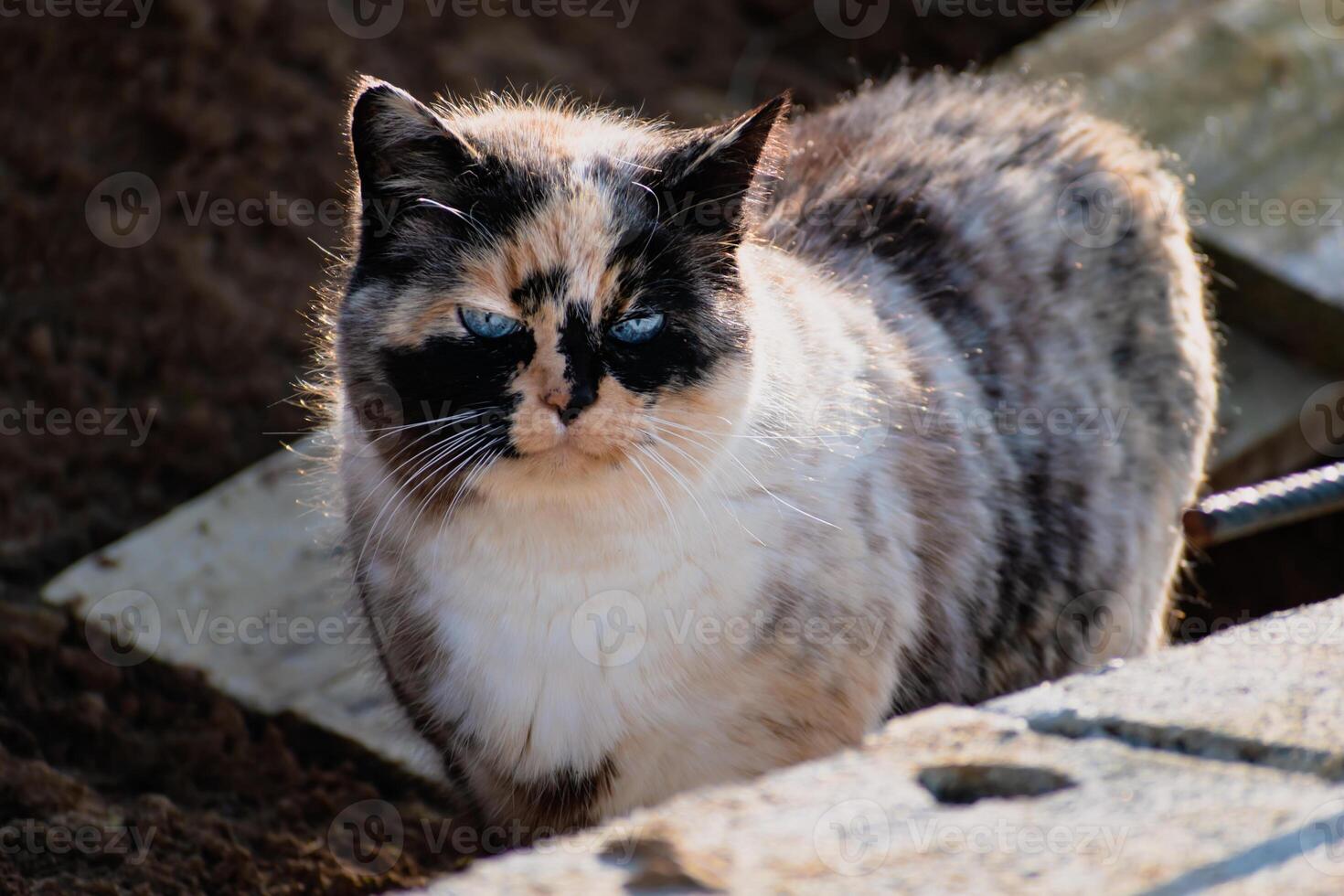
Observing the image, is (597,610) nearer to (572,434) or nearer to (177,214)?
(572,434)

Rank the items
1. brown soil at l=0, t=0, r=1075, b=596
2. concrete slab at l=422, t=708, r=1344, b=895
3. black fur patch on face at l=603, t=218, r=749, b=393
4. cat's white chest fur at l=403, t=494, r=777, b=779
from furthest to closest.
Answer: brown soil at l=0, t=0, r=1075, b=596 < cat's white chest fur at l=403, t=494, r=777, b=779 < black fur patch on face at l=603, t=218, r=749, b=393 < concrete slab at l=422, t=708, r=1344, b=895

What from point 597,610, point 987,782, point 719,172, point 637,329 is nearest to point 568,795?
point 597,610

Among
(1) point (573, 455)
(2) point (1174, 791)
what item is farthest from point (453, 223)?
(2) point (1174, 791)

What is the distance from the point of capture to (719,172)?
224cm

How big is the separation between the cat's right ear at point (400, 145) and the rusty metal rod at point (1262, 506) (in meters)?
1.24

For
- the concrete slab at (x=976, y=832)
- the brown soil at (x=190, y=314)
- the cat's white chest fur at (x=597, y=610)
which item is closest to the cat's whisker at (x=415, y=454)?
the cat's white chest fur at (x=597, y=610)

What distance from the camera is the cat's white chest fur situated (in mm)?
2207

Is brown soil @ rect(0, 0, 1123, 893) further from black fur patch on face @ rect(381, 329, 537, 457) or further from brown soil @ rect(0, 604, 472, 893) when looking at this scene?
black fur patch on face @ rect(381, 329, 537, 457)

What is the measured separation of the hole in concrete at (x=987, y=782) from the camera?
1572 millimetres

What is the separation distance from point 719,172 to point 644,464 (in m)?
0.50

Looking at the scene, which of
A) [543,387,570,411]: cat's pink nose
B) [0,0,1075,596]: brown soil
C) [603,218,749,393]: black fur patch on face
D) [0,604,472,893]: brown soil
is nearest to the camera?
[543,387,570,411]: cat's pink nose

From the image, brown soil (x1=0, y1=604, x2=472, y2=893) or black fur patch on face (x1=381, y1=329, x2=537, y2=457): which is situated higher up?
black fur patch on face (x1=381, y1=329, x2=537, y2=457)

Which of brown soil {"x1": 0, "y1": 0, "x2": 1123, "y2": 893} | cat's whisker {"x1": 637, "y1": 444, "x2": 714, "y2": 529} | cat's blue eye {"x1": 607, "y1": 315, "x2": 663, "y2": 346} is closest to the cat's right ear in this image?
cat's blue eye {"x1": 607, "y1": 315, "x2": 663, "y2": 346}

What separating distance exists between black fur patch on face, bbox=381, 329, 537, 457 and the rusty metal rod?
1.04 metres
